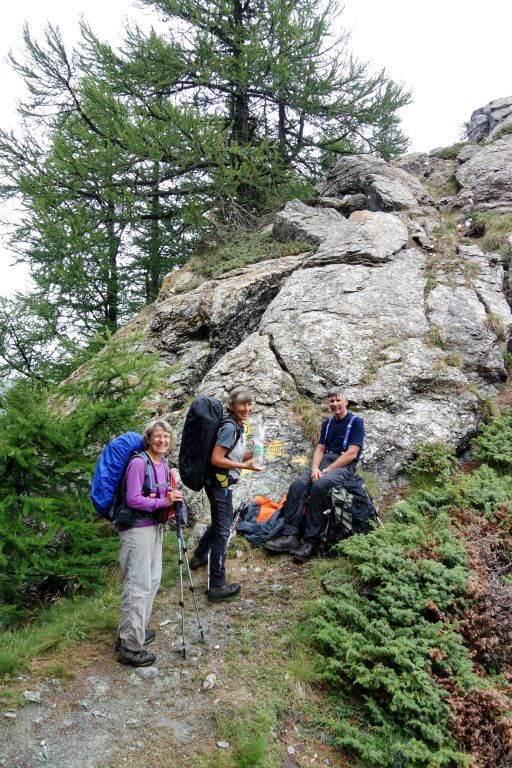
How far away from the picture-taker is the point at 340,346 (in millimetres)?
9078

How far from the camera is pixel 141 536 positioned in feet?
13.3

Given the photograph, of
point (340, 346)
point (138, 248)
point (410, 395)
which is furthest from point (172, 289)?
point (410, 395)

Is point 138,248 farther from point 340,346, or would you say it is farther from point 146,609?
point 146,609

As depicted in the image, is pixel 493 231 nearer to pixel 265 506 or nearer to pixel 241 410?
pixel 265 506

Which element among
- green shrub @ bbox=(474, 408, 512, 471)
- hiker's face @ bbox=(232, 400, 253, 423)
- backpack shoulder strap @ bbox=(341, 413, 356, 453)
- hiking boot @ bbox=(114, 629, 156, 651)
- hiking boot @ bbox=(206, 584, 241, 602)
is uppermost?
hiker's face @ bbox=(232, 400, 253, 423)

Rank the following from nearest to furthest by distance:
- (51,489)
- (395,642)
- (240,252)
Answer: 1. (395,642)
2. (51,489)
3. (240,252)

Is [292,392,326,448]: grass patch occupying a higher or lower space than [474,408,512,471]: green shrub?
higher

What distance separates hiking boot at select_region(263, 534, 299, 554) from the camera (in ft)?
19.8

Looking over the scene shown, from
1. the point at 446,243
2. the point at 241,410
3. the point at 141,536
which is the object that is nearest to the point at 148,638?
the point at 141,536

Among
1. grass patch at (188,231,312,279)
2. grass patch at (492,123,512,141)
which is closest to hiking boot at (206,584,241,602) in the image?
grass patch at (188,231,312,279)

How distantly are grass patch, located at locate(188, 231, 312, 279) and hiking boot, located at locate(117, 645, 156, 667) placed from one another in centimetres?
989

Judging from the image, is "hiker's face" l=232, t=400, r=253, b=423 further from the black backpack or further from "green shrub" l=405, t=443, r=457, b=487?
"green shrub" l=405, t=443, r=457, b=487

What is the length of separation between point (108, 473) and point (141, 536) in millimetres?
599

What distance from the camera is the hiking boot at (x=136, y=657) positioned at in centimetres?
409
